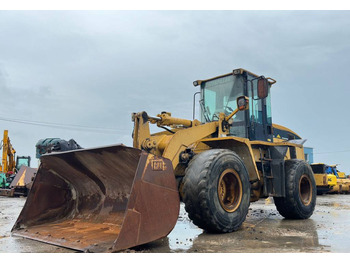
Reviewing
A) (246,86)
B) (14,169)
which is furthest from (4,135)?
(246,86)

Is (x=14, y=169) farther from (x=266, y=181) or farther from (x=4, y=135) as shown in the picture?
(x=266, y=181)

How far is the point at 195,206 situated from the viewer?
4.72 m

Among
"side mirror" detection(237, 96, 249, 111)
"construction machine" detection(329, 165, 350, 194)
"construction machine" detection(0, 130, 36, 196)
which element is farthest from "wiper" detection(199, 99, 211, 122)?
"construction machine" detection(329, 165, 350, 194)

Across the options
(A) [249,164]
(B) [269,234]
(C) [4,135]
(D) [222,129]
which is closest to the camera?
(B) [269,234]

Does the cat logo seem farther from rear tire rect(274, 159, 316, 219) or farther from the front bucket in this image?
rear tire rect(274, 159, 316, 219)

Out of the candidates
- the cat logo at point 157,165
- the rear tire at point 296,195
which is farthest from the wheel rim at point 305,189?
the cat logo at point 157,165

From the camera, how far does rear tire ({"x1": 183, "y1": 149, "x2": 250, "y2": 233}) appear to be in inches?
186

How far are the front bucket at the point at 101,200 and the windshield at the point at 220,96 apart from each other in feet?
9.07

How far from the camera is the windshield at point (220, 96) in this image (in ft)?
23.5

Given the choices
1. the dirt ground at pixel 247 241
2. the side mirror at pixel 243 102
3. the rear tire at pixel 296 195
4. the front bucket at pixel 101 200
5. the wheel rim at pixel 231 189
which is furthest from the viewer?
the rear tire at pixel 296 195

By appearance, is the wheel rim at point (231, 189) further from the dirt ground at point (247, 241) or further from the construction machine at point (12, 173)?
the construction machine at point (12, 173)

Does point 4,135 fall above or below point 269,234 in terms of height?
above

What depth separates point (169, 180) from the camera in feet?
14.2
